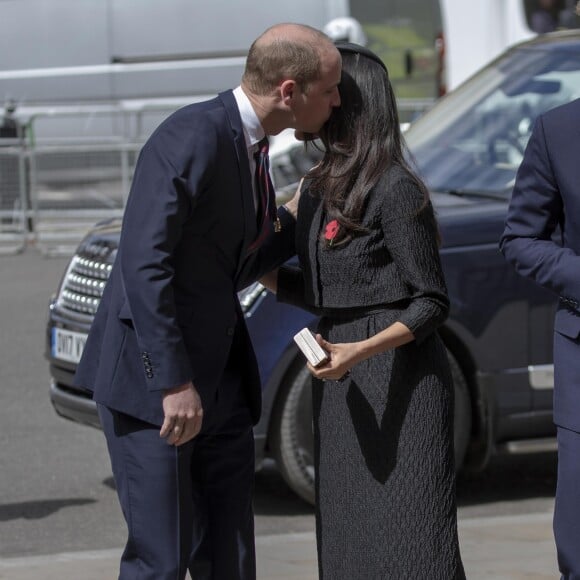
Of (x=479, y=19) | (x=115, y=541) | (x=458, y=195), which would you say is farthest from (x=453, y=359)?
(x=479, y=19)

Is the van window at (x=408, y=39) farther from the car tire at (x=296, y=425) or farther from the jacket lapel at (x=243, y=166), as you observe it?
the jacket lapel at (x=243, y=166)

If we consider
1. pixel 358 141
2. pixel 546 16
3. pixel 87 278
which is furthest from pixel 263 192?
pixel 546 16

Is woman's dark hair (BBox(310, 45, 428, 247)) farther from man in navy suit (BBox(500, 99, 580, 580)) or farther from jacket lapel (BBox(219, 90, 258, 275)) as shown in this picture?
man in navy suit (BBox(500, 99, 580, 580))

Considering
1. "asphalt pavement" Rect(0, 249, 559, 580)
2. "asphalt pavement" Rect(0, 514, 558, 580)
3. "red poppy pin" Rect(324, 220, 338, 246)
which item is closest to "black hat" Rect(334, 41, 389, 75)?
"red poppy pin" Rect(324, 220, 338, 246)

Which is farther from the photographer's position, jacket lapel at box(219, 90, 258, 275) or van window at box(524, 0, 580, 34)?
van window at box(524, 0, 580, 34)

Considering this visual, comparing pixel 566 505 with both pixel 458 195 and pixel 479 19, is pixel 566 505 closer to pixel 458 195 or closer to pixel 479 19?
pixel 458 195

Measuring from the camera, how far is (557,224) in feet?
12.3

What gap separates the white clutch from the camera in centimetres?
342

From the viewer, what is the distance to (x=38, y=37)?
53.1 feet

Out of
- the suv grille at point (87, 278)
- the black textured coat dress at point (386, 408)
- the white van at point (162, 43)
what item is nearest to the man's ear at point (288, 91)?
the black textured coat dress at point (386, 408)

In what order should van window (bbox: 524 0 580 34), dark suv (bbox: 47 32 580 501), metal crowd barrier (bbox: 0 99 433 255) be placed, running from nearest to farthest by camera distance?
dark suv (bbox: 47 32 580 501), metal crowd barrier (bbox: 0 99 433 255), van window (bbox: 524 0 580 34)

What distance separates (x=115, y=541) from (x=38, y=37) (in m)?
11.5

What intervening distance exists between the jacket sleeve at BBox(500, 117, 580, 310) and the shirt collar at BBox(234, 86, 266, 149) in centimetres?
72

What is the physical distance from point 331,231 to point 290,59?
0.46 metres
